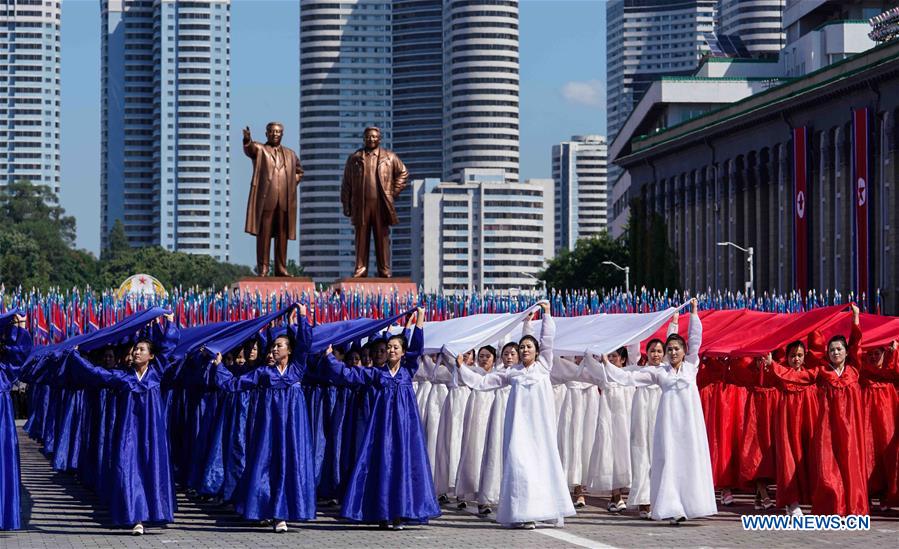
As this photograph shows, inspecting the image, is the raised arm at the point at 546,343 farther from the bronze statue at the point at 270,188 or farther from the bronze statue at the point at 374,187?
the bronze statue at the point at 270,188

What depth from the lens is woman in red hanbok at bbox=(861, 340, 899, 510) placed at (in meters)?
20.4

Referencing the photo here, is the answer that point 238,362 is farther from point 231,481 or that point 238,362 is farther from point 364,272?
point 364,272

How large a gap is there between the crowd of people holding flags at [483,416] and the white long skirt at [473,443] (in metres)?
0.02

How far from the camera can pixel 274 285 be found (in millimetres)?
37062

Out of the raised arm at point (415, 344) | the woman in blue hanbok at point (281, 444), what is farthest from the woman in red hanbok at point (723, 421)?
the woman in blue hanbok at point (281, 444)

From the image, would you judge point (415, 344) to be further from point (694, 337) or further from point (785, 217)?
point (785, 217)

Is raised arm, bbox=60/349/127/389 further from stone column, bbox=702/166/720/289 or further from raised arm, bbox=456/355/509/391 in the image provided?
stone column, bbox=702/166/720/289

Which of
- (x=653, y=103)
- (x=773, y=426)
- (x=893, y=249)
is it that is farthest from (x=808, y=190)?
(x=773, y=426)

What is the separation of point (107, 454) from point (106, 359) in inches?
66.7

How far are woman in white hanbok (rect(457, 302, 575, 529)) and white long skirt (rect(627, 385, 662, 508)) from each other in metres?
1.59

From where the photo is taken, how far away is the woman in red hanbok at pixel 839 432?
19422 millimetres

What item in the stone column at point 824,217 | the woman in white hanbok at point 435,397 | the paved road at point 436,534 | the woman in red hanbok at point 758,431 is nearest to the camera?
the paved road at point 436,534

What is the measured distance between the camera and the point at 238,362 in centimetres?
2222

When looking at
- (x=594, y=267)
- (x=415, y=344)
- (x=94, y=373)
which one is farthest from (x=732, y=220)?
(x=94, y=373)
